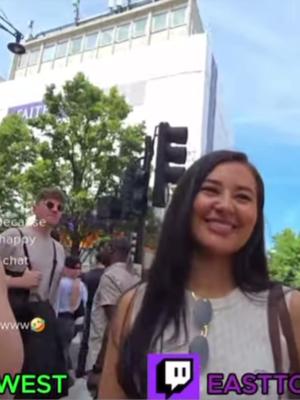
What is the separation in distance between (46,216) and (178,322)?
5.95 ft

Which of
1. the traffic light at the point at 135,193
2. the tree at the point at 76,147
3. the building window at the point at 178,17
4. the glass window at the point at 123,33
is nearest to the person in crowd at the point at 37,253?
the traffic light at the point at 135,193

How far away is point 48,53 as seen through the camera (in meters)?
42.2

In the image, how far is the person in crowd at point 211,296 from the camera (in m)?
1.05

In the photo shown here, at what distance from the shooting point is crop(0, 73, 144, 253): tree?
16750 mm

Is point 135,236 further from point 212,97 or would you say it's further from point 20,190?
point 212,97

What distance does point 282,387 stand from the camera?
3.34 feet

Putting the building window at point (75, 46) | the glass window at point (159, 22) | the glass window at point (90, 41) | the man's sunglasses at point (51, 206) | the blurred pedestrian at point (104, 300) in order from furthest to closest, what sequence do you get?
the building window at point (75, 46) < the glass window at point (90, 41) < the glass window at point (159, 22) < the blurred pedestrian at point (104, 300) < the man's sunglasses at point (51, 206)

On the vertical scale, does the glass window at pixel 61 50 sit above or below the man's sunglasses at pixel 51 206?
above

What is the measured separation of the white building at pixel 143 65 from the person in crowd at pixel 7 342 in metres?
22.3

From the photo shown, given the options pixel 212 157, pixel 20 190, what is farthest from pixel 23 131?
pixel 212 157

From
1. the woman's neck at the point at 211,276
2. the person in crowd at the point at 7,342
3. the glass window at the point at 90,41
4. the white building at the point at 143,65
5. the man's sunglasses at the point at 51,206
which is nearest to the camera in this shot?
the person in crowd at the point at 7,342

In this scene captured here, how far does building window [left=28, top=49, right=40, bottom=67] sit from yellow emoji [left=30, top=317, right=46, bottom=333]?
42647 millimetres

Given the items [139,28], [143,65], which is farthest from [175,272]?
[139,28]

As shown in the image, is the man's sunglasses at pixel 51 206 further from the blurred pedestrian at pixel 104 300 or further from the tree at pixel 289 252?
the tree at pixel 289 252
